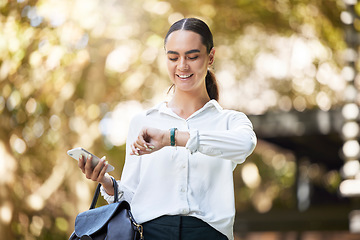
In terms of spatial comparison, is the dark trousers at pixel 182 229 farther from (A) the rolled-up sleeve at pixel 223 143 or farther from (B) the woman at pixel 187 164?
(A) the rolled-up sleeve at pixel 223 143

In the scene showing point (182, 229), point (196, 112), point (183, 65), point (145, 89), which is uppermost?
point (183, 65)

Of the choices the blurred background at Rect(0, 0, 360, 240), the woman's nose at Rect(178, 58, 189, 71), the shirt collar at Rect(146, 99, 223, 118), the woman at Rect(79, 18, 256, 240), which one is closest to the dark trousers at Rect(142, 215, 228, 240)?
the woman at Rect(79, 18, 256, 240)

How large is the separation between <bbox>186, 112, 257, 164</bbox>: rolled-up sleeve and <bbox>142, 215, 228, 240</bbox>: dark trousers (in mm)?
253

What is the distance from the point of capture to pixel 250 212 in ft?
31.2

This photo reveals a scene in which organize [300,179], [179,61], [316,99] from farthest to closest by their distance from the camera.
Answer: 1. [316,99]
2. [300,179]
3. [179,61]

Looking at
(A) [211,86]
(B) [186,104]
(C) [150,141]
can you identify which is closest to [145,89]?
(A) [211,86]

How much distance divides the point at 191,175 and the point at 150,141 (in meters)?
0.25

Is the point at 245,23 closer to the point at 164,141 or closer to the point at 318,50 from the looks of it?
the point at 318,50

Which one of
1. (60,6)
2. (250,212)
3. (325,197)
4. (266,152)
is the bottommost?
(266,152)

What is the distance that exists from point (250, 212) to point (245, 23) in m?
3.39

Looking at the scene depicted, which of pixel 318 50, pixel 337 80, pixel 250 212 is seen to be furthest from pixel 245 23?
pixel 250 212

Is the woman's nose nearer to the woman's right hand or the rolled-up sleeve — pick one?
the rolled-up sleeve

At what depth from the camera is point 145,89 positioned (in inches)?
392

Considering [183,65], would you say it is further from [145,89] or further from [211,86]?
[145,89]
